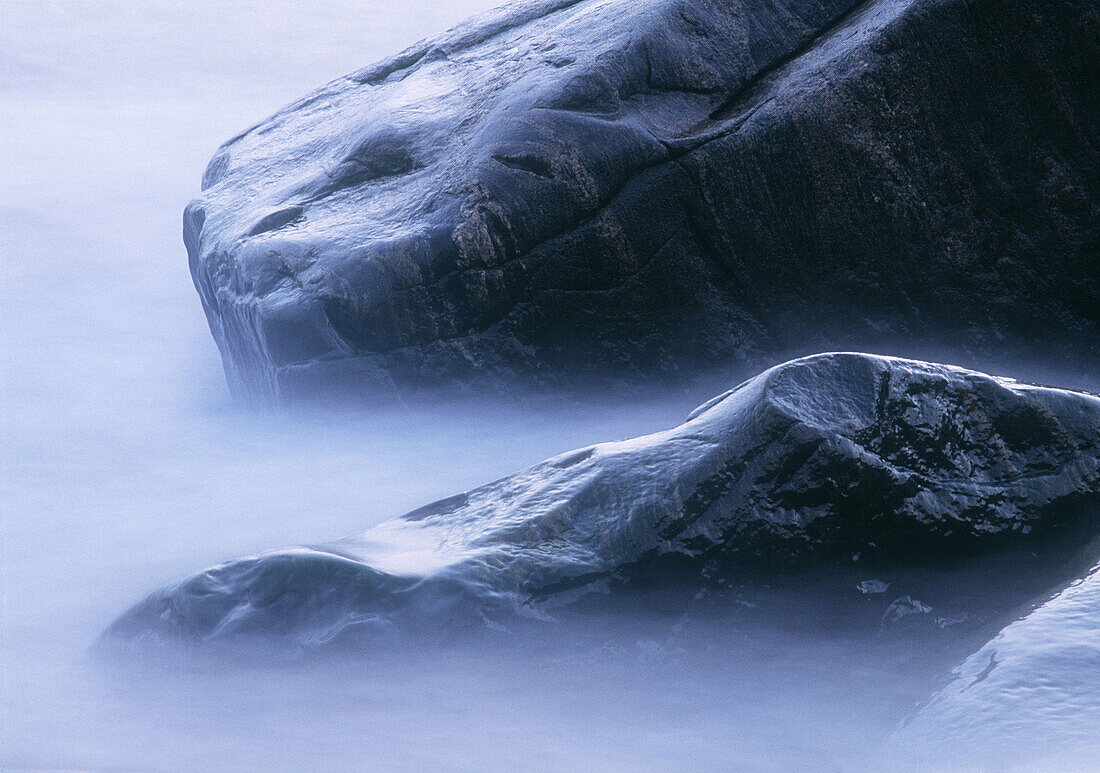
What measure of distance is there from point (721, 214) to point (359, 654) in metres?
3.27

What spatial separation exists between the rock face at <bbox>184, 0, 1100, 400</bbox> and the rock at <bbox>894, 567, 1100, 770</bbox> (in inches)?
113

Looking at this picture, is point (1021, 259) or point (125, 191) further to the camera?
point (125, 191)

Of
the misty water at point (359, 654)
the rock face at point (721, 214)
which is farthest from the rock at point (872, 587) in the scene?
the rock face at point (721, 214)

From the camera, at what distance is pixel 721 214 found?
17.6ft

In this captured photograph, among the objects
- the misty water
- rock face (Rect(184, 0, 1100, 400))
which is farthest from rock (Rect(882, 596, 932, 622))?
rock face (Rect(184, 0, 1100, 400))

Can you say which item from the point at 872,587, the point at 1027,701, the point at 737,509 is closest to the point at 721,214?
the point at 737,509

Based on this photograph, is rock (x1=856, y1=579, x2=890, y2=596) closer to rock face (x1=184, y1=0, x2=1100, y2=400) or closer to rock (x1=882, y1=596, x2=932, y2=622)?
rock (x1=882, y1=596, x2=932, y2=622)

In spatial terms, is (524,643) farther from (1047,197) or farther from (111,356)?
(111,356)

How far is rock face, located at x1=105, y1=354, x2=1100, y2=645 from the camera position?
2877mm

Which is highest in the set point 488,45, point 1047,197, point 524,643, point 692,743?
point 488,45

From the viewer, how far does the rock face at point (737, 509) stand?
288 centimetres

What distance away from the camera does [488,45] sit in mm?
6484

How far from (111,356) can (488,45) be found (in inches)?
128

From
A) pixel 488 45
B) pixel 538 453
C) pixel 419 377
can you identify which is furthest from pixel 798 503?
pixel 488 45
